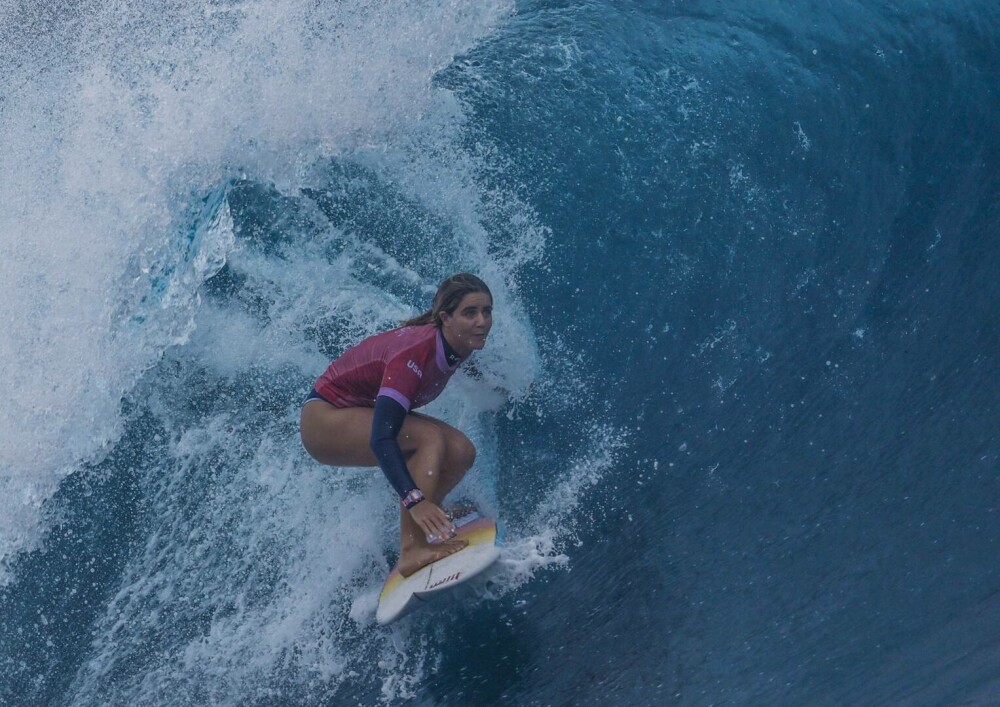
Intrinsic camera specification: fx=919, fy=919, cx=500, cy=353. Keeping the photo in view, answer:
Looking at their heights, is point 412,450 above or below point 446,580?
above

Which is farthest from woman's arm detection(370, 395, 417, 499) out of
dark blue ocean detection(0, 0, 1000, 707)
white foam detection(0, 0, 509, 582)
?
white foam detection(0, 0, 509, 582)

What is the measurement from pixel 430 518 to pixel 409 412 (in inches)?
16.0

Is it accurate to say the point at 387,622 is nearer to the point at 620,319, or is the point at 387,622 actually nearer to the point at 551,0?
the point at 620,319

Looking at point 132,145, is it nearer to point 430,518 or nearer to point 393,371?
point 393,371

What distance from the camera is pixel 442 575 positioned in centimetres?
311

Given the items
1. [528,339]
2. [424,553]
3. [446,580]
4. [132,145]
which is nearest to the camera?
[446,580]

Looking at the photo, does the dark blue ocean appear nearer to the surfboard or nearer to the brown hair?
the surfboard

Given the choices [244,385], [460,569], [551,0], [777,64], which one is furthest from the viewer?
[551,0]

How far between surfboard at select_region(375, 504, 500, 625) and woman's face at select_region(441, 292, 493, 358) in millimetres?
698

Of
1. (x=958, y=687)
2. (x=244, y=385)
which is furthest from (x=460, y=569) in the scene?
(x=958, y=687)

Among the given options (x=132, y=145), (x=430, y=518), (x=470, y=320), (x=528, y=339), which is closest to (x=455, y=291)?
(x=470, y=320)

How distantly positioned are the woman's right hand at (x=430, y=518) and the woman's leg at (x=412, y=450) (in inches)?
4.8

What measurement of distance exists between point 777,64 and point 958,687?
2.98m

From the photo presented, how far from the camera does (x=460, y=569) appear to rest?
10.2 ft
